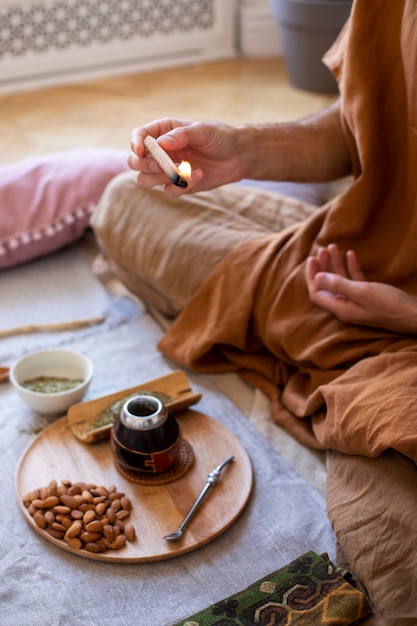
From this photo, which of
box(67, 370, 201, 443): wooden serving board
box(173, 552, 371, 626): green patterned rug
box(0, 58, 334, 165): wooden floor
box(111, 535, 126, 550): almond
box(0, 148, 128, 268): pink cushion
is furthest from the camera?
box(0, 58, 334, 165): wooden floor

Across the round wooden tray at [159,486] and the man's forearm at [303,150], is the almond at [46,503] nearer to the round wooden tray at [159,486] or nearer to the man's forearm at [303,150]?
the round wooden tray at [159,486]

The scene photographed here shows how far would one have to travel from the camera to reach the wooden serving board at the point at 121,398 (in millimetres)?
1443

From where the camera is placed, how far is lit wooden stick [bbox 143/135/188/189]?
46.6 inches

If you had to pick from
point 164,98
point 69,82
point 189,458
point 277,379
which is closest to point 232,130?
point 277,379

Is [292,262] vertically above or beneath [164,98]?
above

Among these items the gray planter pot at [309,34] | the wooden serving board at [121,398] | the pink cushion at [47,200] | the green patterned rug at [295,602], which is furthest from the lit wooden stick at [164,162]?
the gray planter pot at [309,34]

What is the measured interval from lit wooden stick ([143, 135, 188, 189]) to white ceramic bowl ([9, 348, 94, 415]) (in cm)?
49

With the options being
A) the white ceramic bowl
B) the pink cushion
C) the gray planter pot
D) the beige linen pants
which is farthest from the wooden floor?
the white ceramic bowl

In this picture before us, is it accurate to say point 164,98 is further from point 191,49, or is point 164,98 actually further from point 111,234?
point 111,234

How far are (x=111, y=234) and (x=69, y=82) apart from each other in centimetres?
177

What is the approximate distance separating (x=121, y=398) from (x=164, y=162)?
496 millimetres

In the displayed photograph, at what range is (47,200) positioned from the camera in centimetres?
207

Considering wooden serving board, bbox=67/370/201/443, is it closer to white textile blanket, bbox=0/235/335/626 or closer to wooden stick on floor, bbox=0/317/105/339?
white textile blanket, bbox=0/235/335/626

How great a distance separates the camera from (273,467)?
1.44 metres
